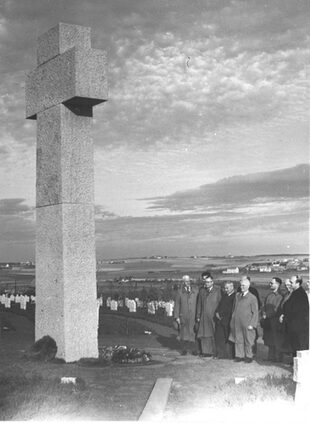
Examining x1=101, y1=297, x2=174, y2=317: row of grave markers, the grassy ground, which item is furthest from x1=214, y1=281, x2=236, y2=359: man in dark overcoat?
x1=101, y1=297, x2=174, y2=317: row of grave markers

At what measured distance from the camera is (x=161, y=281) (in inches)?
779

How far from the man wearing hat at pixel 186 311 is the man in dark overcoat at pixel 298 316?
5.95 feet

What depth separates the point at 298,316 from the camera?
8570mm

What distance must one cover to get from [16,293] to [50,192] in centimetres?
951

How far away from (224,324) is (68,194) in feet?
10.6

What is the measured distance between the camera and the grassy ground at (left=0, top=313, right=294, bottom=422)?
19.0 ft

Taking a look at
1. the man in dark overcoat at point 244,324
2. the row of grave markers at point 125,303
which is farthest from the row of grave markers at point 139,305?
the man in dark overcoat at point 244,324

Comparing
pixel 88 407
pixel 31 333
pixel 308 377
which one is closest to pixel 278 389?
pixel 308 377

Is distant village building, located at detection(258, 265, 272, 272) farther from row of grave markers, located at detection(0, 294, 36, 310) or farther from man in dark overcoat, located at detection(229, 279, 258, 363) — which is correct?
row of grave markers, located at detection(0, 294, 36, 310)

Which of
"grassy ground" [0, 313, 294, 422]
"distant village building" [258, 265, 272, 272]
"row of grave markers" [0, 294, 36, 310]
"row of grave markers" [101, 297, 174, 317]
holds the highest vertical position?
"distant village building" [258, 265, 272, 272]

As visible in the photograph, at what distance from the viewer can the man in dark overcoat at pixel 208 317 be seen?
9.48 m

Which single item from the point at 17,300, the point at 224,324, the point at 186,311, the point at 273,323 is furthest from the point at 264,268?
the point at 17,300

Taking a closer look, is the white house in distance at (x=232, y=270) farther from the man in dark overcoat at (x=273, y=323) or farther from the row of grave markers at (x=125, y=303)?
the man in dark overcoat at (x=273, y=323)

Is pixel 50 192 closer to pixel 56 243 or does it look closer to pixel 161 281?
pixel 56 243
